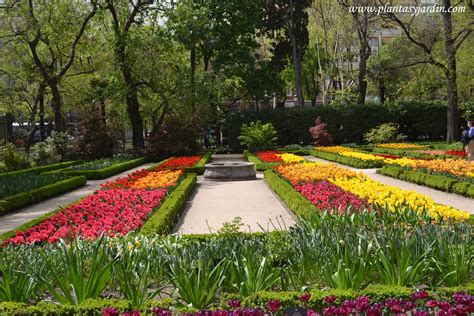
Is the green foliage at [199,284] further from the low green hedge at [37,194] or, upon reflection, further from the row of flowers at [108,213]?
the low green hedge at [37,194]

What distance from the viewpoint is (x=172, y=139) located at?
28.0 meters

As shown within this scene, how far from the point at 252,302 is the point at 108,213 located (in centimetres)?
584

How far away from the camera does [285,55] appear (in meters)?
39.2

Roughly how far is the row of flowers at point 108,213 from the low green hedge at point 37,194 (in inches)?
69.1

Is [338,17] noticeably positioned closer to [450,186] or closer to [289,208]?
[450,186]

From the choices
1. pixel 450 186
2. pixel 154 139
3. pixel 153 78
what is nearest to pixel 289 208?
A: pixel 450 186

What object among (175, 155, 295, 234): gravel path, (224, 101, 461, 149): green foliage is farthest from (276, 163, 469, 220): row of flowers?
(224, 101, 461, 149): green foliage

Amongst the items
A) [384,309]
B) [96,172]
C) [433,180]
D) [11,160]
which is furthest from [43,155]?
[384,309]

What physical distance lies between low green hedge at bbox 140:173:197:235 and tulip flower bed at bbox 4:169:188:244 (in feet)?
0.63

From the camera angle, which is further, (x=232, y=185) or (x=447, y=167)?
(x=232, y=185)

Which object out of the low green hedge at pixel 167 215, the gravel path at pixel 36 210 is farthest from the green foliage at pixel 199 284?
the gravel path at pixel 36 210

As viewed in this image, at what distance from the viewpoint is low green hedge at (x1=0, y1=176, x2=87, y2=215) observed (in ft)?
38.0

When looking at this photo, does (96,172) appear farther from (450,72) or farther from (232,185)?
(450,72)

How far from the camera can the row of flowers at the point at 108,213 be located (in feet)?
24.0
